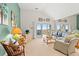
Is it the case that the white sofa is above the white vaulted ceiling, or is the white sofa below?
below

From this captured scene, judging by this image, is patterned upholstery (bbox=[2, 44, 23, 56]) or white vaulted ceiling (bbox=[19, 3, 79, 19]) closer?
patterned upholstery (bbox=[2, 44, 23, 56])

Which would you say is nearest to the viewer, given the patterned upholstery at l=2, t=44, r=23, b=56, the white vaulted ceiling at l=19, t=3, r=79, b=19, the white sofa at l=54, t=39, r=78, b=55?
the patterned upholstery at l=2, t=44, r=23, b=56

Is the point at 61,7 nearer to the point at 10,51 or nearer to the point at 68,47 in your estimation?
the point at 68,47

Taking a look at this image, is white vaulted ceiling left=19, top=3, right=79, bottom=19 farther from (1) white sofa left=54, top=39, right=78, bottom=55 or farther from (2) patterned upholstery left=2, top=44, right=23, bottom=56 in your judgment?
(2) patterned upholstery left=2, top=44, right=23, bottom=56

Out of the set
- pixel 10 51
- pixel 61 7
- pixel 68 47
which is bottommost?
pixel 68 47

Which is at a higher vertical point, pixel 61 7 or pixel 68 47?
pixel 61 7

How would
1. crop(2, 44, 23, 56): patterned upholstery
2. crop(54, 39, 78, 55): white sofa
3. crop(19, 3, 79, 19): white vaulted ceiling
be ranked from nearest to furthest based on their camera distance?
crop(2, 44, 23, 56): patterned upholstery < crop(54, 39, 78, 55): white sofa < crop(19, 3, 79, 19): white vaulted ceiling

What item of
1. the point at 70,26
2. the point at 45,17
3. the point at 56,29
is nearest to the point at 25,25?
the point at 45,17

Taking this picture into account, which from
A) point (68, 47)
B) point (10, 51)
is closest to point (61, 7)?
point (68, 47)

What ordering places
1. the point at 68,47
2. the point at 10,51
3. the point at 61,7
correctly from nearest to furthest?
the point at 10,51 → the point at 68,47 → the point at 61,7

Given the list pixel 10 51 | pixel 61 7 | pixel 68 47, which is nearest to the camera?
pixel 10 51

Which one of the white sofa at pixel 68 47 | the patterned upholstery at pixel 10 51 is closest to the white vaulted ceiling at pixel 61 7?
the white sofa at pixel 68 47

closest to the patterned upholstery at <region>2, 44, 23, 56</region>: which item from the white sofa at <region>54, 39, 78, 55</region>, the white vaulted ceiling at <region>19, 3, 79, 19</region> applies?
the white sofa at <region>54, 39, 78, 55</region>

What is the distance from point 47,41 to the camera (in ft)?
28.2
